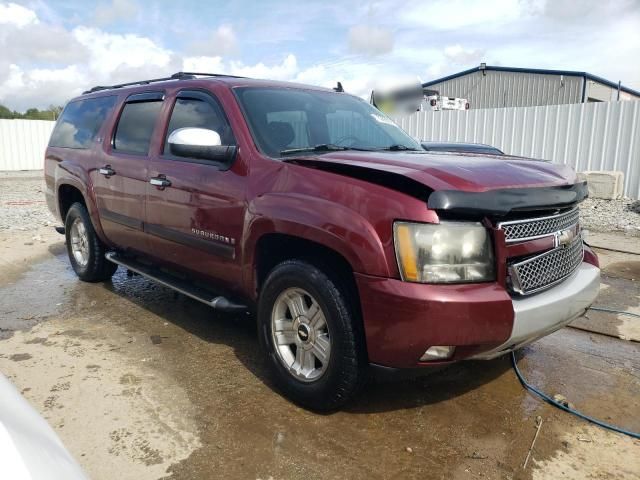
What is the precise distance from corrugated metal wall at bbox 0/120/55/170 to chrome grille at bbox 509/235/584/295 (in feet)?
86.5

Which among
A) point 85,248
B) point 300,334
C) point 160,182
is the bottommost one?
point 85,248

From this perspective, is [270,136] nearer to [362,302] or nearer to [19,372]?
[362,302]

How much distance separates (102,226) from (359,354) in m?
3.27

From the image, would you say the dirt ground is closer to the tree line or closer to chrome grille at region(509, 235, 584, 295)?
chrome grille at region(509, 235, 584, 295)

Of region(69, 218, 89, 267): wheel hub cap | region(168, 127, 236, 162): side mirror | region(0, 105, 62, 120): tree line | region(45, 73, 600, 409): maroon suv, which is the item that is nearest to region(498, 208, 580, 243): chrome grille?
region(45, 73, 600, 409): maroon suv

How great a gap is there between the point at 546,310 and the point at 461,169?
2.68 ft

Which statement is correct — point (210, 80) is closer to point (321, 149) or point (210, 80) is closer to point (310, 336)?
point (321, 149)

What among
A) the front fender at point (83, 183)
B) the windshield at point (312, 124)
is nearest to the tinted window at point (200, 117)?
the windshield at point (312, 124)

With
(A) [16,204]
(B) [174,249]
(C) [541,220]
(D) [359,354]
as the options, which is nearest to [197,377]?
(B) [174,249]

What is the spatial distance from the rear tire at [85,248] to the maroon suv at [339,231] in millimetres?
1125

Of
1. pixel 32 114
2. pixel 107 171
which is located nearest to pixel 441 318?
pixel 107 171

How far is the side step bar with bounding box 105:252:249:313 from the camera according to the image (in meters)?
3.43

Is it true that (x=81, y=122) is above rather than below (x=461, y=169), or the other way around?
above

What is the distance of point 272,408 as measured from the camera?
303 centimetres
